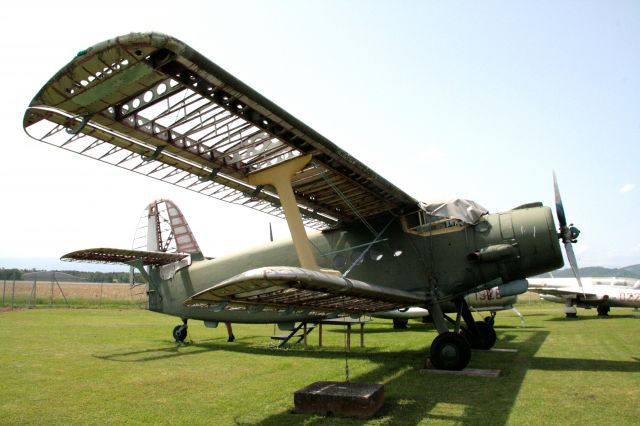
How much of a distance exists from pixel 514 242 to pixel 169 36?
25.7ft

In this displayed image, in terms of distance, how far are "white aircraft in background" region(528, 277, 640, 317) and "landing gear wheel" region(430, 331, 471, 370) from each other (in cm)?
1969

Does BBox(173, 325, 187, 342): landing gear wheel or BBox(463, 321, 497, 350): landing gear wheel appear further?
BBox(173, 325, 187, 342): landing gear wheel

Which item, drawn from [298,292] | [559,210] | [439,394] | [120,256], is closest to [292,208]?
[298,292]

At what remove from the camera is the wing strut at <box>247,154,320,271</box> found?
771 centimetres

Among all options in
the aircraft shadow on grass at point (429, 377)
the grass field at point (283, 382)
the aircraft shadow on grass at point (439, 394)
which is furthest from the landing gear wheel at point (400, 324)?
the aircraft shadow on grass at point (439, 394)

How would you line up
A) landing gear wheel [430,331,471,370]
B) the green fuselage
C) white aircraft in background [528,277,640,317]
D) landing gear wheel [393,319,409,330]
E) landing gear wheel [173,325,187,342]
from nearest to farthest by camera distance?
landing gear wheel [430,331,471,370] → the green fuselage → landing gear wheel [173,325,187,342] → landing gear wheel [393,319,409,330] → white aircraft in background [528,277,640,317]

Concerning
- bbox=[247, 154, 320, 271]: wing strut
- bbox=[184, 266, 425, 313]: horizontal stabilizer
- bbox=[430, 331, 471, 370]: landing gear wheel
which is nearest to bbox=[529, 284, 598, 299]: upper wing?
bbox=[430, 331, 471, 370]: landing gear wheel

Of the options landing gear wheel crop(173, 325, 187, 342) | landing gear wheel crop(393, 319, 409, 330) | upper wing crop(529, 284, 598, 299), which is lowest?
landing gear wheel crop(393, 319, 409, 330)

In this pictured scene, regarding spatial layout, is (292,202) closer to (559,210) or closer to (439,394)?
(439,394)

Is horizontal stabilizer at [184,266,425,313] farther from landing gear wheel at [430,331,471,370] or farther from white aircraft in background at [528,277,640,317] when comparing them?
white aircraft in background at [528,277,640,317]

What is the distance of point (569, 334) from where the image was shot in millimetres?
15883

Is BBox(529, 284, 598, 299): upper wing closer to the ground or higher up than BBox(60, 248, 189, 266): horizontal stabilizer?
closer to the ground

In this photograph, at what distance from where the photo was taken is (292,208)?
25.5 ft

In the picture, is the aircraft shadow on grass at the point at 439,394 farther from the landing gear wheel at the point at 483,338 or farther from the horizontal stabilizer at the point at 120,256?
the horizontal stabilizer at the point at 120,256
